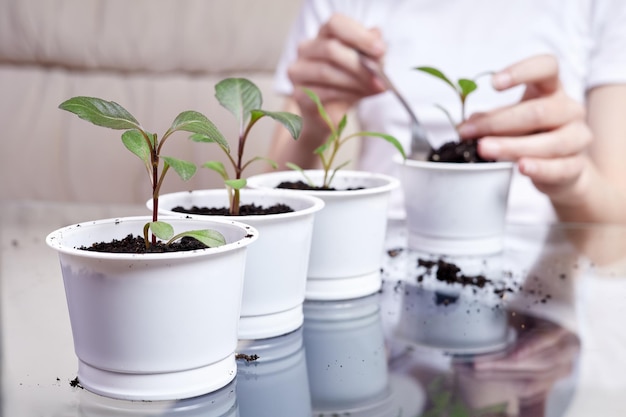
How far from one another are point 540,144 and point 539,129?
5 centimetres

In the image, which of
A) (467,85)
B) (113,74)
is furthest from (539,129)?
(113,74)

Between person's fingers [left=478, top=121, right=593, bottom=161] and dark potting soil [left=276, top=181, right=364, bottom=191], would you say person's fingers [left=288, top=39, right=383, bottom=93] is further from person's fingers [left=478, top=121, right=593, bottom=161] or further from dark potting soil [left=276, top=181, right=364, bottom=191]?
dark potting soil [left=276, top=181, right=364, bottom=191]

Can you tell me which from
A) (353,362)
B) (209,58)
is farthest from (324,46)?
(209,58)

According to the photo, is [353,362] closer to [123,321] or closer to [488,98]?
[123,321]

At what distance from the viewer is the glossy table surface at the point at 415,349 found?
51 cm

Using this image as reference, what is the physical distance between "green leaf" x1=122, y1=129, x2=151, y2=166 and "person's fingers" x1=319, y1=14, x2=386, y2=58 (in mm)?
650

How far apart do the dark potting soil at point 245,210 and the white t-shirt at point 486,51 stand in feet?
2.42

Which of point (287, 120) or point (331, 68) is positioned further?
point (331, 68)

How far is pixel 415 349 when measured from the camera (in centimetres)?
63

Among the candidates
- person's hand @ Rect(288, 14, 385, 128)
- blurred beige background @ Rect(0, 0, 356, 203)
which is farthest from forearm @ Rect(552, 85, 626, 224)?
blurred beige background @ Rect(0, 0, 356, 203)

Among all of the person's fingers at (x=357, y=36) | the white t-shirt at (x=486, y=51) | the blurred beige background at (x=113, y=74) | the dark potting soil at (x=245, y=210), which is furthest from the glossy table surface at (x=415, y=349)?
the blurred beige background at (x=113, y=74)

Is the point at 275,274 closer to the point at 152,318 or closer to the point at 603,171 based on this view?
the point at 152,318

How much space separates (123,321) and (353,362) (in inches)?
6.9

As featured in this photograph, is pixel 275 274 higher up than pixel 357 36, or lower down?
lower down
